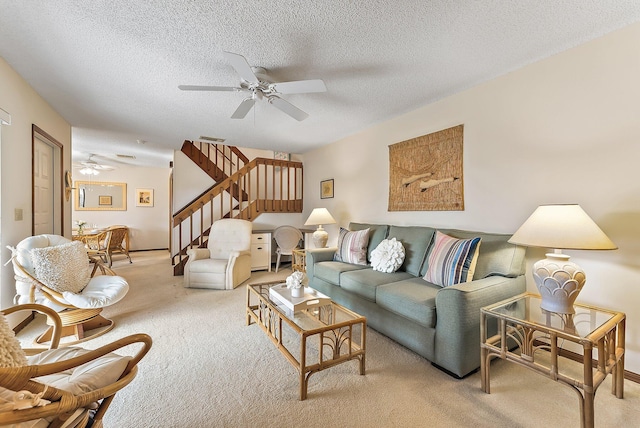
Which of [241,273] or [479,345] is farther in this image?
[241,273]

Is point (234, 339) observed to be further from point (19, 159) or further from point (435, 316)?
point (19, 159)

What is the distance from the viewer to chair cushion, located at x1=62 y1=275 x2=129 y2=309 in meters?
2.27

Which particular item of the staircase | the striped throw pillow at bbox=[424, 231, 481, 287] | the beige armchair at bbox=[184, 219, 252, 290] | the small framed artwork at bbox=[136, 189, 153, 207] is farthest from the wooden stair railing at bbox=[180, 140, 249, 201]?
the striped throw pillow at bbox=[424, 231, 481, 287]

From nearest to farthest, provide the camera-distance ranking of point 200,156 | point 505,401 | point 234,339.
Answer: point 505,401
point 234,339
point 200,156

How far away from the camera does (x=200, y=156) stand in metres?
5.80

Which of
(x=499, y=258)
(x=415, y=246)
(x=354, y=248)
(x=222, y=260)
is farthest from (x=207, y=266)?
(x=499, y=258)

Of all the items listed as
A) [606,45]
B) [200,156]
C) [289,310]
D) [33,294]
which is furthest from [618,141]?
[200,156]

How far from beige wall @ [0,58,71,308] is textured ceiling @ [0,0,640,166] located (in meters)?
0.16

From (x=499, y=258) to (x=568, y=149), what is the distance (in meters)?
0.98

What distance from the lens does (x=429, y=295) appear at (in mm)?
2119

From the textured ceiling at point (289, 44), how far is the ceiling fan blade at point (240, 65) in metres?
0.22

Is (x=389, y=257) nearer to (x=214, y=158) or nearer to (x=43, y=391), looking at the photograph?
(x=43, y=391)

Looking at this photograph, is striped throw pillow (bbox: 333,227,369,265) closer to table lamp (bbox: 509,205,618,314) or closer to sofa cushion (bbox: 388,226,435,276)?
sofa cushion (bbox: 388,226,435,276)

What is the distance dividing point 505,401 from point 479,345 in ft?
1.08
